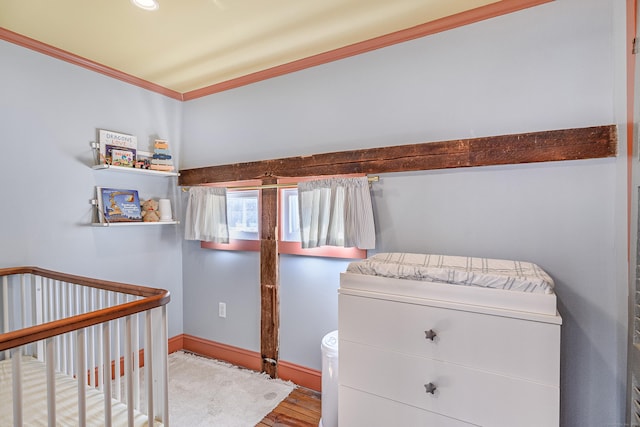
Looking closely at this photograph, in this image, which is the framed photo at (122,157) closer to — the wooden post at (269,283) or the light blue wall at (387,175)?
the light blue wall at (387,175)

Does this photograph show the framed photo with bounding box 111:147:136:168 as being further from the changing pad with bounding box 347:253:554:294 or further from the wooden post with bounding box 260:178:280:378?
the changing pad with bounding box 347:253:554:294

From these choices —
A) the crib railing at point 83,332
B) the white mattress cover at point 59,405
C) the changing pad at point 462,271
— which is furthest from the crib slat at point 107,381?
the changing pad at point 462,271

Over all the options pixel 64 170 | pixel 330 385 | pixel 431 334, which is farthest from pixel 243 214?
pixel 431 334

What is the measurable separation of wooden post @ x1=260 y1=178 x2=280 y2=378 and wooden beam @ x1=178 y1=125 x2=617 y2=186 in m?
0.25

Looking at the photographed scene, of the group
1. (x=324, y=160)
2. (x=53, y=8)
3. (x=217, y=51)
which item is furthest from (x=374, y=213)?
(x=53, y=8)

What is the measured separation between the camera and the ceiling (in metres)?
1.71

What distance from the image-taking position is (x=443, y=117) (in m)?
1.87

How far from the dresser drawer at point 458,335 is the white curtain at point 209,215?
1.50 metres

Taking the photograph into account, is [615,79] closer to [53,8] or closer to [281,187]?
[281,187]

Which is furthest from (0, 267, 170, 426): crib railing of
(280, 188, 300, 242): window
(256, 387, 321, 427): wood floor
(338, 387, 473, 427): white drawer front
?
(280, 188, 300, 242): window

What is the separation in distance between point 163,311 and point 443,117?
1901mm

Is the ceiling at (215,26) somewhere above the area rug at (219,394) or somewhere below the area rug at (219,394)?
above

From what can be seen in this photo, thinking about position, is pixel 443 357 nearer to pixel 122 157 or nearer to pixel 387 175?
pixel 387 175

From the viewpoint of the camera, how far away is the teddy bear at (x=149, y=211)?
262cm
